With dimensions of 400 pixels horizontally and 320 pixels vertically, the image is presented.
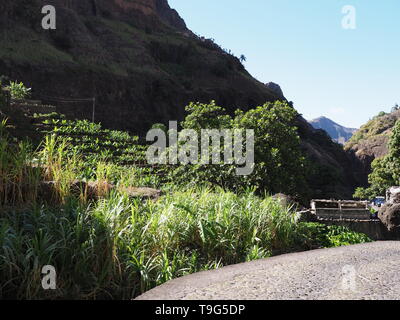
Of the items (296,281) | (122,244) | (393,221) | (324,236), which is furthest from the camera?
(393,221)

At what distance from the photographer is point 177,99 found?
2562 inches

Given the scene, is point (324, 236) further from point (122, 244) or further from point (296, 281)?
point (122, 244)

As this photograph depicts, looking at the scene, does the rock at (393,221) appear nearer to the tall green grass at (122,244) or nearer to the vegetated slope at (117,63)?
the tall green grass at (122,244)

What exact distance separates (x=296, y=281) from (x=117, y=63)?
59.0 m

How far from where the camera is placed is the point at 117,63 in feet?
198

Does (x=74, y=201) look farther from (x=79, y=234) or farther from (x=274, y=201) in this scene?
→ (x=274, y=201)

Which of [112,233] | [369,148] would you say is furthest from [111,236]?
[369,148]

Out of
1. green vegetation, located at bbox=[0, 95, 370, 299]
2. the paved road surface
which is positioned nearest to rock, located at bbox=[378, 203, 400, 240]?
green vegetation, located at bbox=[0, 95, 370, 299]

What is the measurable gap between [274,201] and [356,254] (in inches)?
120

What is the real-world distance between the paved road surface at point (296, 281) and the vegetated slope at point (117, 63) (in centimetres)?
4153

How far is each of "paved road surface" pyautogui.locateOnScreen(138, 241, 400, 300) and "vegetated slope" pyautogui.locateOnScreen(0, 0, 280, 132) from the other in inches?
1635

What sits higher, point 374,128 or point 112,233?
point 374,128

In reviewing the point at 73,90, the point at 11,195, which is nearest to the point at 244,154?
the point at 11,195

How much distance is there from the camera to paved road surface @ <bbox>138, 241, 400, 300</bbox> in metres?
4.22
